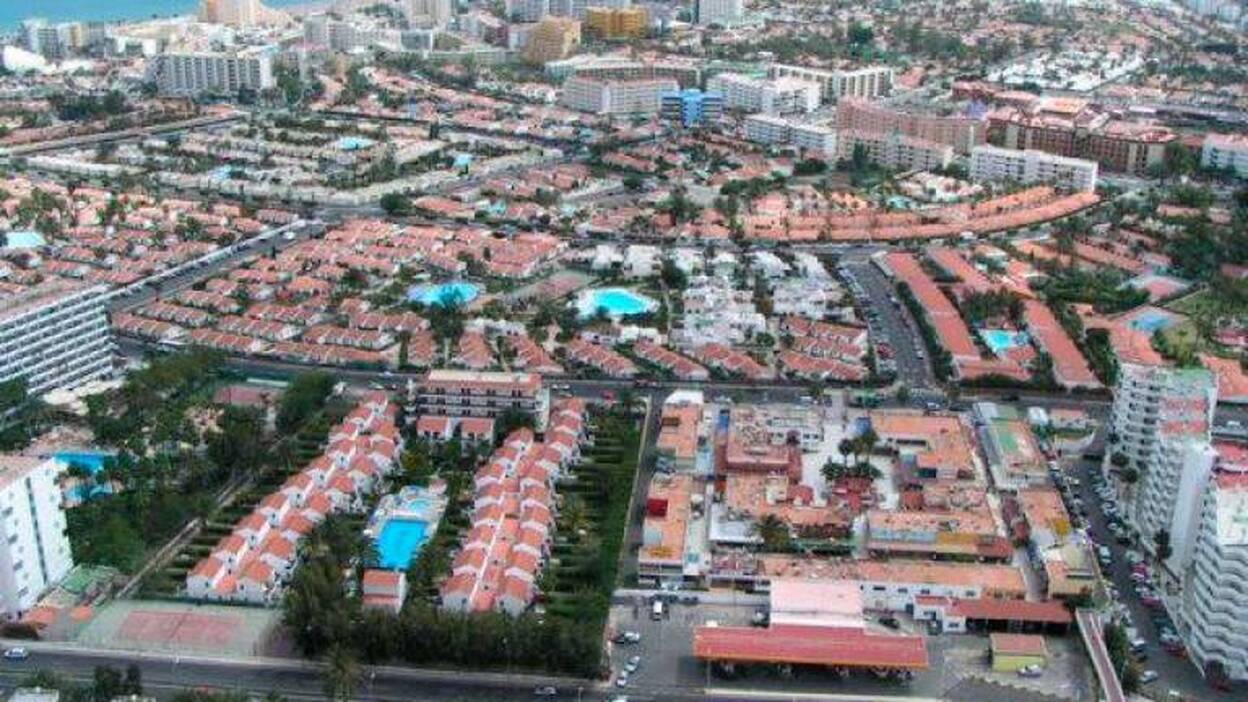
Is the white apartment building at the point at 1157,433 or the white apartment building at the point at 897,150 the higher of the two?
the white apartment building at the point at 897,150

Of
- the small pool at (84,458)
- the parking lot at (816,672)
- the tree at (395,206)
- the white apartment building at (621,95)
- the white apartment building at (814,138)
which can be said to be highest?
the white apartment building at (621,95)

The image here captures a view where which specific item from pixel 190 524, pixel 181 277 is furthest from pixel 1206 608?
pixel 181 277

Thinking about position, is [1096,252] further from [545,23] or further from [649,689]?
[545,23]

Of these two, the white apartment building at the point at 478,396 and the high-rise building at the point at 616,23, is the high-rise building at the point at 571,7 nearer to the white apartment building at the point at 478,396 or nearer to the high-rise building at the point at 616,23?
the high-rise building at the point at 616,23

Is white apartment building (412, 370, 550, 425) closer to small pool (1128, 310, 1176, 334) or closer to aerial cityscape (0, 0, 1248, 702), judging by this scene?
aerial cityscape (0, 0, 1248, 702)

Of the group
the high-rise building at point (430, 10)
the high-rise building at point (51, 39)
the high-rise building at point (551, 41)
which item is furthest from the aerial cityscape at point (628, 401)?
the high-rise building at point (430, 10)

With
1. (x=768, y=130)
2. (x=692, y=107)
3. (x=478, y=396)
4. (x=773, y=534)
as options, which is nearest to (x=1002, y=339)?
(x=773, y=534)
